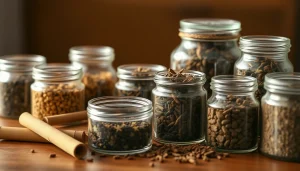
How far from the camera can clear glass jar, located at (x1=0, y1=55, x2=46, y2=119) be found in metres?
2.09

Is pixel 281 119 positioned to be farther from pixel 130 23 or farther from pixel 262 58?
pixel 130 23

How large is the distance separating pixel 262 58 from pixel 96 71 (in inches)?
23.9

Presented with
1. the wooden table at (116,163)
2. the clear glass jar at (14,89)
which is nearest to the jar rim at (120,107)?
the wooden table at (116,163)

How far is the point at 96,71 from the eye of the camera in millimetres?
2199

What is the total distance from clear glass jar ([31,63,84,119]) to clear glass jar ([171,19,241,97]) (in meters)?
0.32

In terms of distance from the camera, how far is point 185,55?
201cm

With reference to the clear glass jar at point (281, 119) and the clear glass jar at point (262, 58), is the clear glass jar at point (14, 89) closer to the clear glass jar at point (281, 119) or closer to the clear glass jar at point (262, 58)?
the clear glass jar at point (262, 58)

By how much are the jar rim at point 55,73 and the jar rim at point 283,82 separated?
625 mm

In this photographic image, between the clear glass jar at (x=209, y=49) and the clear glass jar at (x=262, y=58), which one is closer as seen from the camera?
the clear glass jar at (x=262, y=58)

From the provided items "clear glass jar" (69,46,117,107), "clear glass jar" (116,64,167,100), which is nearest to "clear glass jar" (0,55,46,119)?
"clear glass jar" (69,46,117,107)

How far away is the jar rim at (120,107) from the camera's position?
1711 millimetres

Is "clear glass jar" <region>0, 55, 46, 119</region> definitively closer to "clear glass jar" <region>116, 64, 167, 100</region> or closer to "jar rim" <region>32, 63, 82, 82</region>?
"jar rim" <region>32, 63, 82, 82</region>

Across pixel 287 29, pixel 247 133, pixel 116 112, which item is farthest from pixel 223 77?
pixel 287 29

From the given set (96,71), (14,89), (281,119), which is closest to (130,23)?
(96,71)
